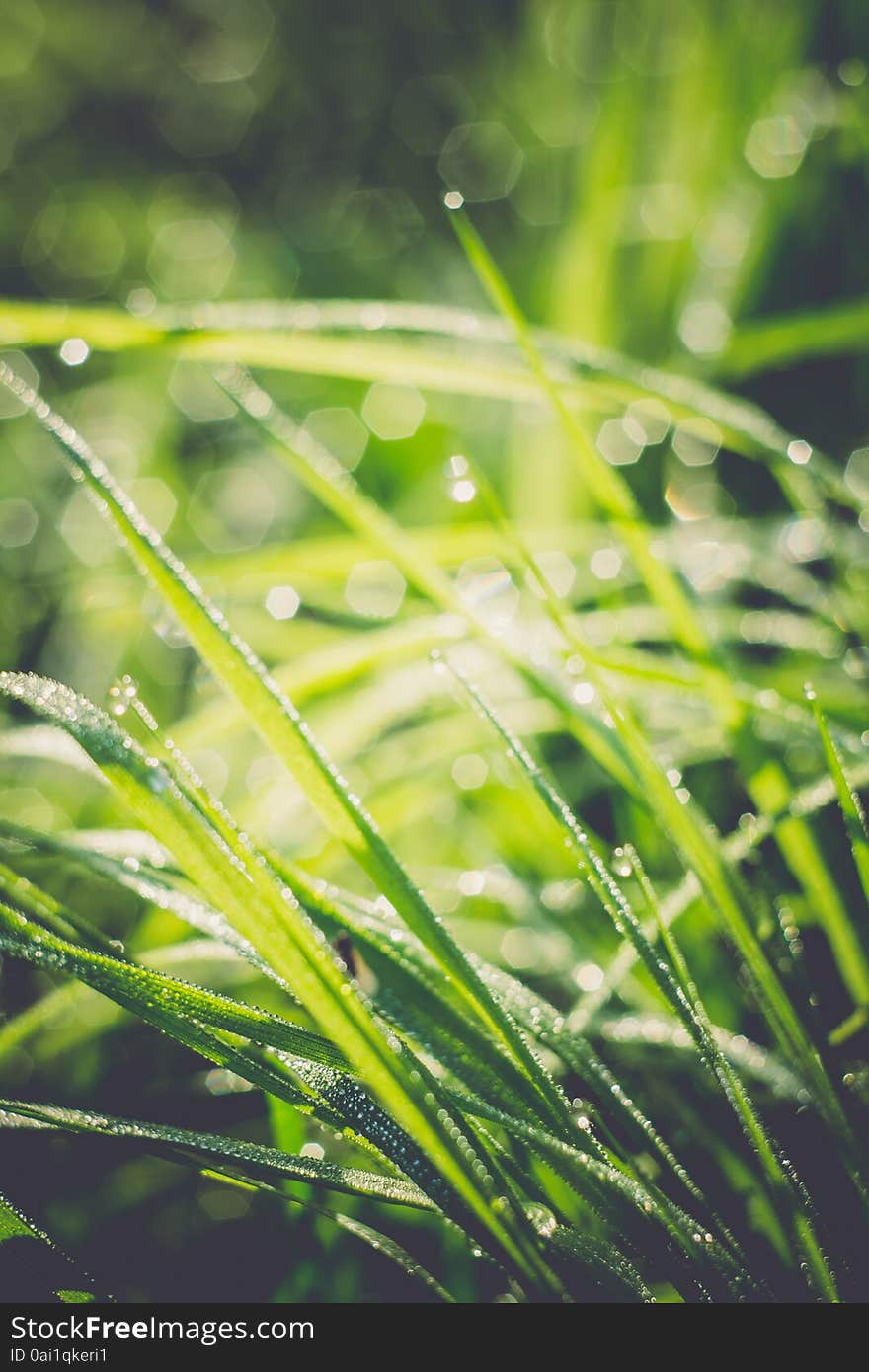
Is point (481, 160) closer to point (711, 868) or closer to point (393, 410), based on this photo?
point (393, 410)

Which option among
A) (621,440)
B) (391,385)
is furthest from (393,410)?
(621,440)

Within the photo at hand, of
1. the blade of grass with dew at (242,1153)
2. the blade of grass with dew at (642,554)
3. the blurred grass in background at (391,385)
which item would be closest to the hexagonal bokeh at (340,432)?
the blurred grass in background at (391,385)

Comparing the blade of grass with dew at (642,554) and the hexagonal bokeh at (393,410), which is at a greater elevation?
the hexagonal bokeh at (393,410)

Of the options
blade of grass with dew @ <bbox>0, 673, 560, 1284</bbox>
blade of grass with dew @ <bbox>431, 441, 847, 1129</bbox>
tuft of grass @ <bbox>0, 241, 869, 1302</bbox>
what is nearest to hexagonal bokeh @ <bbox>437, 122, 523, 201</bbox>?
tuft of grass @ <bbox>0, 241, 869, 1302</bbox>

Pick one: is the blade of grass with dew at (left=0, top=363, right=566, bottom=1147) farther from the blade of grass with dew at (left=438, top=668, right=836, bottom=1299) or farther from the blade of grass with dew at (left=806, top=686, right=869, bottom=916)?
the blade of grass with dew at (left=806, top=686, right=869, bottom=916)

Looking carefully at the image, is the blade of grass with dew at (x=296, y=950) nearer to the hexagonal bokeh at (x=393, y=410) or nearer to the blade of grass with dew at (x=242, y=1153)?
the blade of grass with dew at (x=242, y=1153)

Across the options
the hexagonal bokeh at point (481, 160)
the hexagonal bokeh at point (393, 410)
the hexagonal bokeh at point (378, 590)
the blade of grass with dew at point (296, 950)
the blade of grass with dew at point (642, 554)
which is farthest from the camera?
the hexagonal bokeh at point (481, 160)

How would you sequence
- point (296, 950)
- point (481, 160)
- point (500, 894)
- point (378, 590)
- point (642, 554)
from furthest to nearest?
point (481, 160) < point (378, 590) < point (500, 894) < point (642, 554) < point (296, 950)

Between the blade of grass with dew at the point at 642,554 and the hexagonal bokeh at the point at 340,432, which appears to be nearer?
the blade of grass with dew at the point at 642,554
